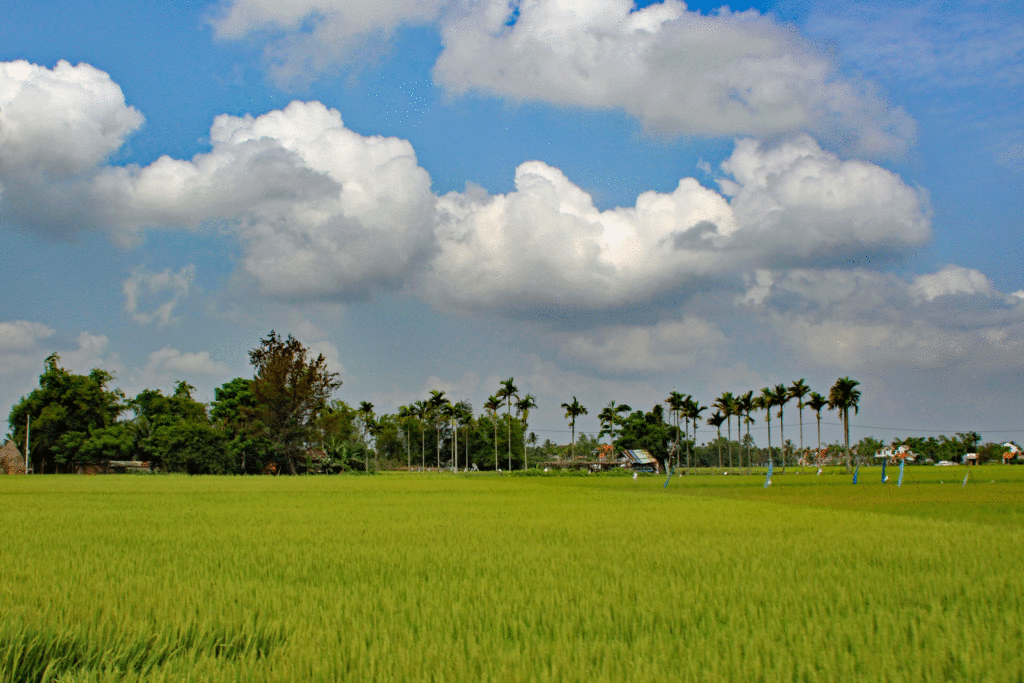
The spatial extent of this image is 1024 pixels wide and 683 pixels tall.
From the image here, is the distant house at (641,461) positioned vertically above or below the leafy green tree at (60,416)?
below

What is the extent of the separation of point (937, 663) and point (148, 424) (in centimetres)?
8339

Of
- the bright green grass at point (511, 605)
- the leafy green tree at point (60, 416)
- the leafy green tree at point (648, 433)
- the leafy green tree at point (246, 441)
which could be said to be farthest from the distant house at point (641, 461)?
the bright green grass at point (511, 605)

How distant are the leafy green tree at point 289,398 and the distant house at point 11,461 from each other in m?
22.4

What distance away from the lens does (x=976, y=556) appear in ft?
35.9

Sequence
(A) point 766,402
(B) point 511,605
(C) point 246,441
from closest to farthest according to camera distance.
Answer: (B) point 511,605 < (C) point 246,441 < (A) point 766,402

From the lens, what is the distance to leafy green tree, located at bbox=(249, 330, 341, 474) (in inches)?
2793

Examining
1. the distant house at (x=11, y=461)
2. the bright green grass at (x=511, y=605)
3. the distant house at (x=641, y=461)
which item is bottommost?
the distant house at (x=641, y=461)

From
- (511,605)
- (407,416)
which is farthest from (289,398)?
(511,605)

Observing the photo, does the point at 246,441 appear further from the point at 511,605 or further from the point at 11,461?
the point at 511,605

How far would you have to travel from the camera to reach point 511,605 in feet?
22.9

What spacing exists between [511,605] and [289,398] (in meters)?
68.0

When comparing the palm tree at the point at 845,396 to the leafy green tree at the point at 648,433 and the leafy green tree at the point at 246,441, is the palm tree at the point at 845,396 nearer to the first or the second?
the leafy green tree at the point at 648,433

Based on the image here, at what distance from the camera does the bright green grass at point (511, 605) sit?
498 centimetres

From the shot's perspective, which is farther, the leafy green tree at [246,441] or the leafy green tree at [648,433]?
the leafy green tree at [648,433]
